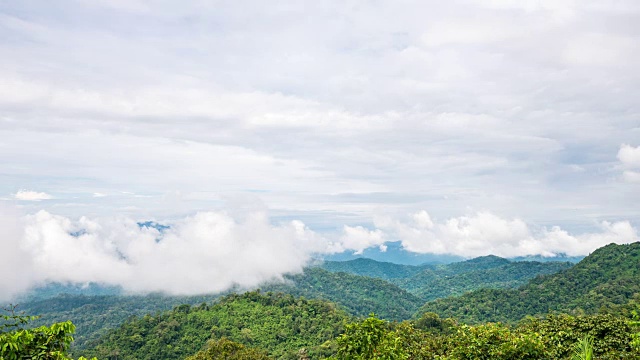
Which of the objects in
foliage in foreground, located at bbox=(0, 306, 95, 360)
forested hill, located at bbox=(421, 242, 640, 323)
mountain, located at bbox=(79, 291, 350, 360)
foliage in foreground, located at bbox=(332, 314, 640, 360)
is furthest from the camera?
forested hill, located at bbox=(421, 242, 640, 323)

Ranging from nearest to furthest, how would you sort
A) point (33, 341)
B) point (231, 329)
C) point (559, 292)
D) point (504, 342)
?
point (33, 341) → point (504, 342) → point (231, 329) → point (559, 292)

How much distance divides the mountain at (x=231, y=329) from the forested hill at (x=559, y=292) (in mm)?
69085

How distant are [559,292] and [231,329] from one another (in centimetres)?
12412

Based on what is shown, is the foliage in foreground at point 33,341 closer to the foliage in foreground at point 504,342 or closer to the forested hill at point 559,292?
the foliage in foreground at point 504,342

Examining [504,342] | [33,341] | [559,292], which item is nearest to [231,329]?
[504,342]

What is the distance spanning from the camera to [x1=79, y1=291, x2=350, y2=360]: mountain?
102 meters

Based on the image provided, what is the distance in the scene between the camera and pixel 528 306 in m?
150

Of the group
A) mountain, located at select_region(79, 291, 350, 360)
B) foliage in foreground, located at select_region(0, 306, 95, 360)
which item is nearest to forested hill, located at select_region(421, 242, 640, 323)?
mountain, located at select_region(79, 291, 350, 360)

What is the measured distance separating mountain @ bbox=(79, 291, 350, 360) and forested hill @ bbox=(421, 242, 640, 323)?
6909 cm

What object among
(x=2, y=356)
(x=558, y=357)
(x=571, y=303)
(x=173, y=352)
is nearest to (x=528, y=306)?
(x=571, y=303)

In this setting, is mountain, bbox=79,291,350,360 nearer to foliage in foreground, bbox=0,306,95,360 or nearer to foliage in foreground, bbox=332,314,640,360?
foliage in foreground, bbox=332,314,640,360

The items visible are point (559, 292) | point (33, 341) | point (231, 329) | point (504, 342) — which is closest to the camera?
point (33, 341)

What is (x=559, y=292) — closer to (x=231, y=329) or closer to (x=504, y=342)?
(x=231, y=329)

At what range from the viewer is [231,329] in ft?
370
